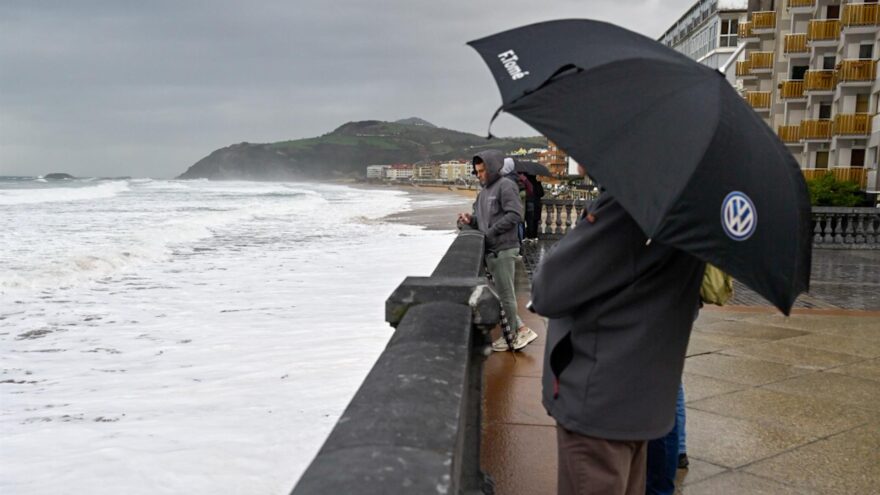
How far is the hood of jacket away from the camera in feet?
19.5

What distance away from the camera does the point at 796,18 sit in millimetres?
46062

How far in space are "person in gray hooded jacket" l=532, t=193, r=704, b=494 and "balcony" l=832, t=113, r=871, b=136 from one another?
42.5 metres

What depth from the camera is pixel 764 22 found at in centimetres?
5025

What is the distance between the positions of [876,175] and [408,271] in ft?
99.5

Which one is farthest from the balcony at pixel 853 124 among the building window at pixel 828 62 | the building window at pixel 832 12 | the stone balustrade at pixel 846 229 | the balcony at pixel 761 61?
the stone balustrade at pixel 846 229

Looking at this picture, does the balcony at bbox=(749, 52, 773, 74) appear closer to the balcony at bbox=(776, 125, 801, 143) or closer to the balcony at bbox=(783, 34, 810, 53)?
the balcony at bbox=(783, 34, 810, 53)

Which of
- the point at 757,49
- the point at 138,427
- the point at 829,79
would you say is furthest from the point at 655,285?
the point at 757,49

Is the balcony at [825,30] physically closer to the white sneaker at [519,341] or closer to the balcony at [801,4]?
the balcony at [801,4]

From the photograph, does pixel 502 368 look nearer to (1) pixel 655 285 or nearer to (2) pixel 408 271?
(1) pixel 655 285

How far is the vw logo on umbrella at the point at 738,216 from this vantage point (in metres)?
1.79

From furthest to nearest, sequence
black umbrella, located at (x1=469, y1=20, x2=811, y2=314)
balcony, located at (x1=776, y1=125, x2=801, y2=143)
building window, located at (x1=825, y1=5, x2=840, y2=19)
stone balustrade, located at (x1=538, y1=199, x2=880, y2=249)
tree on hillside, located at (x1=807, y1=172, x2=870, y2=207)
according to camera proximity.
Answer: balcony, located at (x1=776, y1=125, x2=801, y2=143) → building window, located at (x1=825, y1=5, x2=840, y2=19) → tree on hillside, located at (x1=807, y1=172, x2=870, y2=207) → stone balustrade, located at (x1=538, y1=199, x2=880, y2=249) → black umbrella, located at (x1=469, y1=20, x2=811, y2=314)

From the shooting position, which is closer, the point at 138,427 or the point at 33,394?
the point at 138,427

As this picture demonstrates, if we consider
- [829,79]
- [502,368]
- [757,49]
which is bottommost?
[502,368]

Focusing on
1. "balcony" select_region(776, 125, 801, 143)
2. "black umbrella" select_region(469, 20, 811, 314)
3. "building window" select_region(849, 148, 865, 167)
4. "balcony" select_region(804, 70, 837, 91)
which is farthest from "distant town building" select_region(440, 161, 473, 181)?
"black umbrella" select_region(469, 20, 811, 314)
